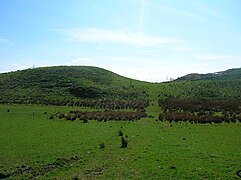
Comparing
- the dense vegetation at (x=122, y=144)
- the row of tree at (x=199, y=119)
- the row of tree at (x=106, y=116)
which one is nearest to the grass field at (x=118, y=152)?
the dense vegetation at (x=122, y=144)

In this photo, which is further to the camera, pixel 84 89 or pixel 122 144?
pixel 84 89

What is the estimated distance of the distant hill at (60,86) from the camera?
259 feet

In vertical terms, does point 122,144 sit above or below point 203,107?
below

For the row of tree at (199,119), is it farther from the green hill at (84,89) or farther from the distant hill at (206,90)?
the distant hill at (206,90)

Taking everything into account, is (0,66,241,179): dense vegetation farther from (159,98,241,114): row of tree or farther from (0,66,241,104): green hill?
(0,66,241,104): green hill

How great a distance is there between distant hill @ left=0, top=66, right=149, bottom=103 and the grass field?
39.4m

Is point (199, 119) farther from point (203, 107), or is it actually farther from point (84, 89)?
point (84, 89)

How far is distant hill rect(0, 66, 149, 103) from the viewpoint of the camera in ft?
259

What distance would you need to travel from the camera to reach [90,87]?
8925 cm

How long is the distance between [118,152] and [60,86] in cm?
6829

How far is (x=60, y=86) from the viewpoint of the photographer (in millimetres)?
90875

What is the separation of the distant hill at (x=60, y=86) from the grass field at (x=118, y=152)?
3936 centimetres

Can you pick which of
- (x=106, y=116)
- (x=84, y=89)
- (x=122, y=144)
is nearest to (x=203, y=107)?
(x=106, y=116)

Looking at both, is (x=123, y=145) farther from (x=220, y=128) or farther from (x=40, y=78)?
(x=40, y=78)
